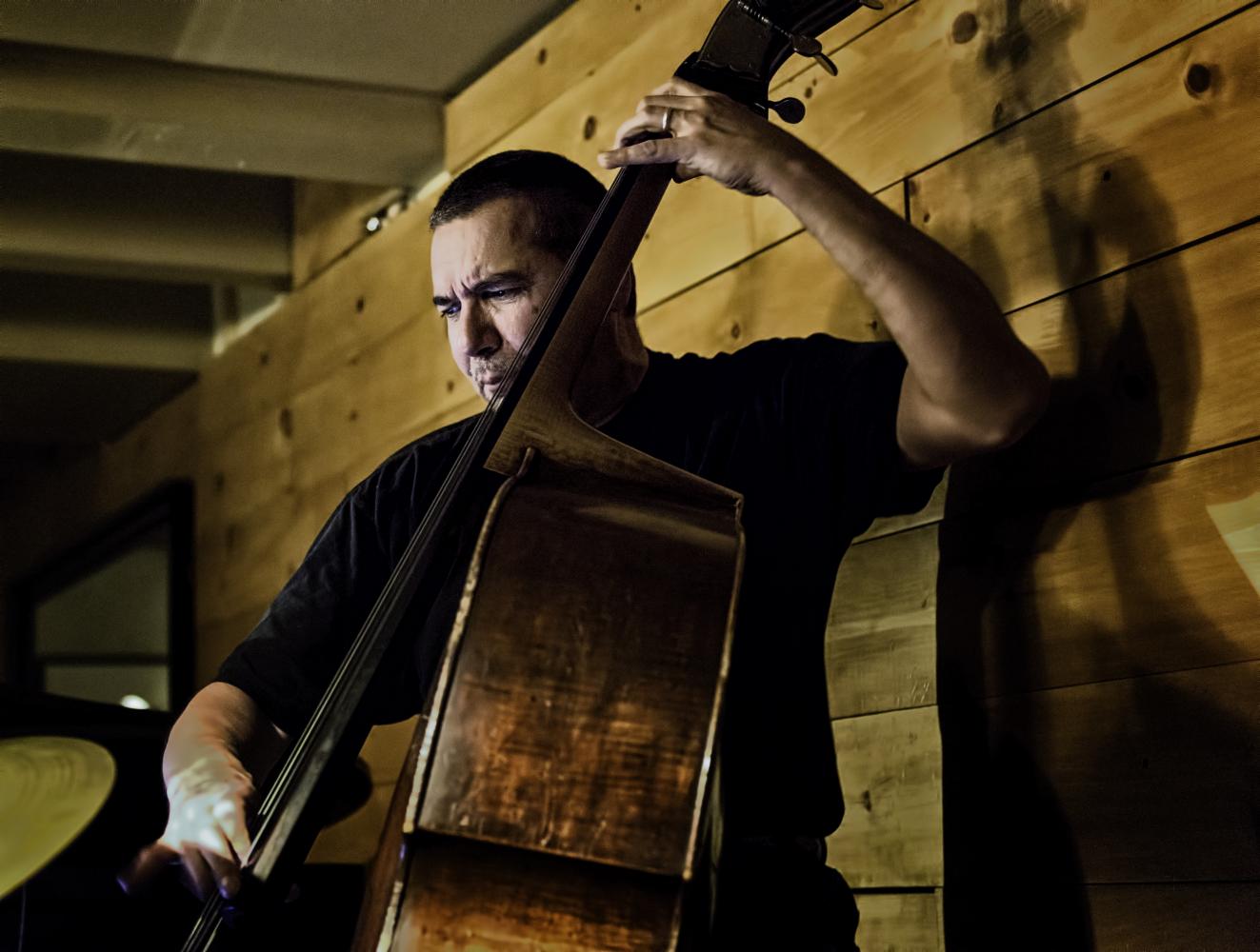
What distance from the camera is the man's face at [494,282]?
150 centimetres

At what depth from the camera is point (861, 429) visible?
1294 millimetres

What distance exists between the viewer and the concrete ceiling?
2379mm

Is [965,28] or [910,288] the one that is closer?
[910,288]

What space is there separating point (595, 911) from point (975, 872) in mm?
602

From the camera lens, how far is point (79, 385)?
4027mm

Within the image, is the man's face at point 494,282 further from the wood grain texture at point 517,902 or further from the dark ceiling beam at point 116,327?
the dark ceiling beam at point 116,327

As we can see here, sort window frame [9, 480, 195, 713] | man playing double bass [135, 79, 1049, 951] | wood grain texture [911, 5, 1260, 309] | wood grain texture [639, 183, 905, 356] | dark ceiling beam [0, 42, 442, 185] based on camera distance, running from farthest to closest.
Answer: window frame [9, 480, 195, 713]
dark ceiling beam [0, 42, 442, 185]
wood grain texture [639, 183, 905, 356]
wood grain texture [911, 5, 1260, 309]
man playing double bass [135, 79, 1049, 951]

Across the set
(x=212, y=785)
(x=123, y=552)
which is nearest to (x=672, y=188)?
(x=212, y=785)

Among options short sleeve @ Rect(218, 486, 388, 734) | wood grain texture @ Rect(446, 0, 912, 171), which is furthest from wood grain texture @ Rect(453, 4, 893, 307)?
short sleeve @ Rect(218, 486, 388, 734)

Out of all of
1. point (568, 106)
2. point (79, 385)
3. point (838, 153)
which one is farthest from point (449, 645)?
point (79, 385)

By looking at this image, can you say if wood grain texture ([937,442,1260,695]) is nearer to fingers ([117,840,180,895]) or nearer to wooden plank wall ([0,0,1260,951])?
wooden plank wall ([0,0,1260,951])

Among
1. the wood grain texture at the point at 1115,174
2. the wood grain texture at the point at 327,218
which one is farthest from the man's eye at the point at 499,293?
the wood grain texture at the point at 327,218

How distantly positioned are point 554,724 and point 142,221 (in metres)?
2.56

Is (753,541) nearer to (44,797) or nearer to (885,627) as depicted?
(885,627)
